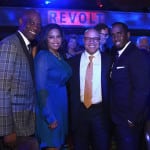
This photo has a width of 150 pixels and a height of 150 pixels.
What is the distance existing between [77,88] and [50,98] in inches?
19.4

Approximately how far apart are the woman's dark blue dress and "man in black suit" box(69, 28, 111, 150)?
0.71ft

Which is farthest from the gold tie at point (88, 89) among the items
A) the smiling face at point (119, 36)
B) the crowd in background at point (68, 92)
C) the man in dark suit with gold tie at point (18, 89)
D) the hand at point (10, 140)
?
Answer: the hand at point (10, 140)

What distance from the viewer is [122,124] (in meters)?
4.41

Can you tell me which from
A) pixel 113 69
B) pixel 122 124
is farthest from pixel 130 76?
pixel 122 124

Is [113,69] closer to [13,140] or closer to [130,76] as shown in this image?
[130,76]

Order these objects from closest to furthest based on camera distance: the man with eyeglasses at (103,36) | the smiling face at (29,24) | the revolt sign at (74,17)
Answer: the smiling face at (29,24), the man with eyeglasses at (103,36), the revolt sign at (74,17)

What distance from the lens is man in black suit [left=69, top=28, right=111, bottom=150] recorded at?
4453 mm

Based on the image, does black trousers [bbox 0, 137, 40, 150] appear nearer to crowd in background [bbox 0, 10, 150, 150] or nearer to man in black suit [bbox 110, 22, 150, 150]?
crowd in background [bbox 0, 10, 150, 150]

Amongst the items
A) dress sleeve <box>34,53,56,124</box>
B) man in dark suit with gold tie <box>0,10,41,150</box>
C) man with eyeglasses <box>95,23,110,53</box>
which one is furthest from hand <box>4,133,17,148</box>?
man with eyeglasses <box>95,23,110,53</box>

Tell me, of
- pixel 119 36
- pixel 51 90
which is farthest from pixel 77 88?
pixel 119 36

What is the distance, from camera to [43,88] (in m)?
4.00

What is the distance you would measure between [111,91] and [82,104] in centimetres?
38

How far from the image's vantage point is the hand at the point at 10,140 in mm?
3579

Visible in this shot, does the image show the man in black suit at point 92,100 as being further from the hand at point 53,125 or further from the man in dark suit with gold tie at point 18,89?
the man in dark suit with gold tie at point 18,89
